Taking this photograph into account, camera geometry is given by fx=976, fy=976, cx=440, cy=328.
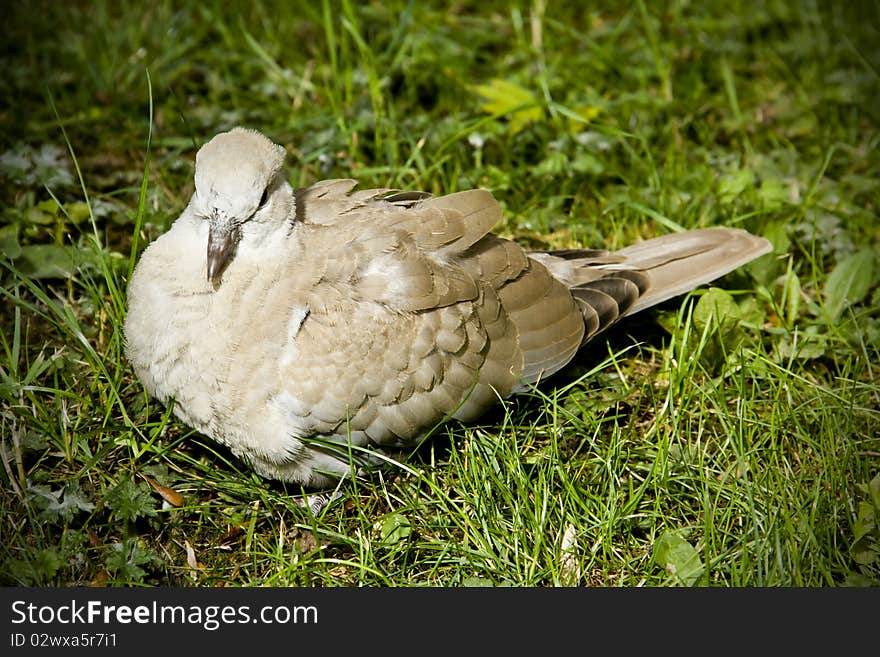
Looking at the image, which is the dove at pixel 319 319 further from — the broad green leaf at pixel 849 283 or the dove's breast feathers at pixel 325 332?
the broad green leaf at pixel 849 283

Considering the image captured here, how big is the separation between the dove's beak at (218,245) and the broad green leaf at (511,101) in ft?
6.17

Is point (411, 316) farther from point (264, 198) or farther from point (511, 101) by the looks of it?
point (511, 101)

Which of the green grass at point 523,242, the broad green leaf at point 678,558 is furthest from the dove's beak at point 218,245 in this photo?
the broad green leaf at point 678,558

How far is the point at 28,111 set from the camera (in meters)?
4.51

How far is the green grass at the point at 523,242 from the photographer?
10.2ft

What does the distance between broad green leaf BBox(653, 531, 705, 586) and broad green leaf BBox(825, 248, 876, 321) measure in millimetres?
1393

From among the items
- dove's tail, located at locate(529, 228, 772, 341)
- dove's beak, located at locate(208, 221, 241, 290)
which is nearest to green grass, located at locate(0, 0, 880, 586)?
dove's tail, located at locate(529, 228, 772, 341)

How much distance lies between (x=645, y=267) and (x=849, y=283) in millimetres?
899

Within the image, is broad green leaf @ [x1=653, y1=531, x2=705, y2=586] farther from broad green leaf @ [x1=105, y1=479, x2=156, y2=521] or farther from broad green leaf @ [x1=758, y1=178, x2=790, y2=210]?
broad green leaf @ [x1=758, y1=178, x2=790, y2=210]

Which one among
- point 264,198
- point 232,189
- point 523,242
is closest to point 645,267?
point 523,242

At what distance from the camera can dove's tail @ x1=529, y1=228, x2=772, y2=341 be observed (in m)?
3.61

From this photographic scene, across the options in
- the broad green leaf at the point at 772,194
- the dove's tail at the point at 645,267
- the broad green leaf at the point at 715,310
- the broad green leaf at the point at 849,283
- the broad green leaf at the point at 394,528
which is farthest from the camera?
the broad green leaf at the point at 772,194

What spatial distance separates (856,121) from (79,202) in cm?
367

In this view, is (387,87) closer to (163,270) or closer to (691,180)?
(691,180)
